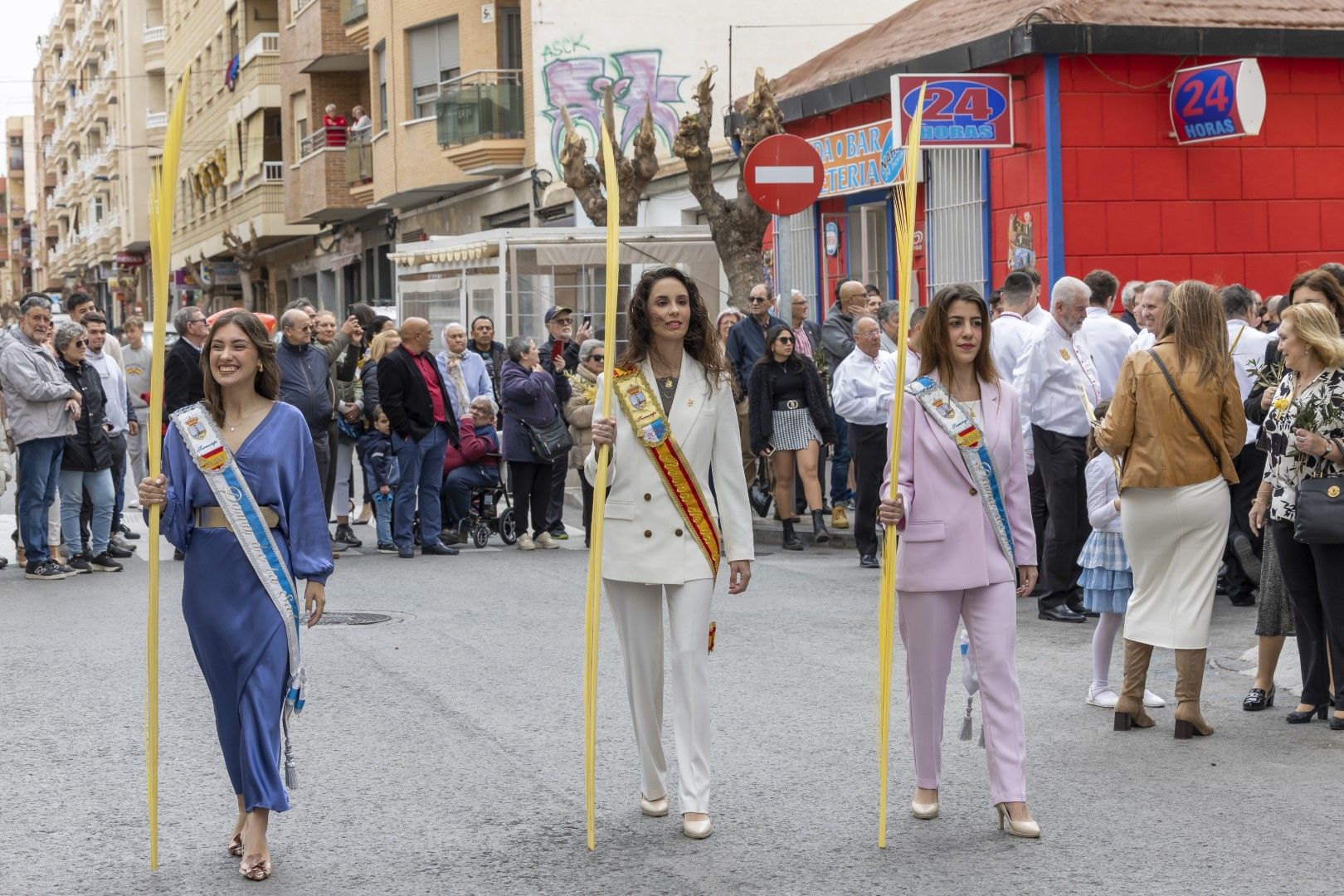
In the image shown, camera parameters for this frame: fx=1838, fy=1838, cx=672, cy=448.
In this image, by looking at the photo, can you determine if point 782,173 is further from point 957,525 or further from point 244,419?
point 244,419

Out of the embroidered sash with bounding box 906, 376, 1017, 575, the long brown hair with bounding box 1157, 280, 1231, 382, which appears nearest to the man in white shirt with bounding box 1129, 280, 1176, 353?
the long brown hair with bounding box 1157, 280, 1231, 382

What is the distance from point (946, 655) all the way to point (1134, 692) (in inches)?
69.6

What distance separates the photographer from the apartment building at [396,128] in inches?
1217

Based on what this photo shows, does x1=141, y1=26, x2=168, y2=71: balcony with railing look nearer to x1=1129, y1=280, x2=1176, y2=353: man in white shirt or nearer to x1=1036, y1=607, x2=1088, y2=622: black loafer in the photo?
x1=1129, y1=280, x2=1176, y2=353: man in white shirt

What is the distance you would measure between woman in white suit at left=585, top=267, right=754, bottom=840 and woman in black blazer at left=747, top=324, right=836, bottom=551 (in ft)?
26.4

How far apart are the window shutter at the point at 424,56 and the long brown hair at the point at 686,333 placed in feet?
91.7

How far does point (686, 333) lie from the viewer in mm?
6234

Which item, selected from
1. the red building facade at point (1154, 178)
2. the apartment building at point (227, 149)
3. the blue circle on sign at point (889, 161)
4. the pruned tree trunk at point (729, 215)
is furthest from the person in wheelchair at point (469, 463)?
the apartment building at point (227, 149)

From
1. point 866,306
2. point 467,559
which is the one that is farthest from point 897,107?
point 467,559

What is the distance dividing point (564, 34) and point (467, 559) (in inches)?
700

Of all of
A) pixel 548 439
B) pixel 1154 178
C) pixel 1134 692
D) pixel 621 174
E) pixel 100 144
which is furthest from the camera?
pixel 100 144

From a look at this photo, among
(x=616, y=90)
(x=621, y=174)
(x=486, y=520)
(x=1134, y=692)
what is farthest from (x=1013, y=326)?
(x=616, y=90)

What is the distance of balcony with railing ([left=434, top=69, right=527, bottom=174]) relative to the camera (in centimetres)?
3047

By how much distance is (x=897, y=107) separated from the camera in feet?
52.3
